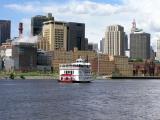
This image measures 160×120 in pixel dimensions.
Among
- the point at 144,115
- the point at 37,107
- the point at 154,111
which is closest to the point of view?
the point at 144,115

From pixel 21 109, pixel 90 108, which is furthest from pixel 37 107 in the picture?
pixel 90 108

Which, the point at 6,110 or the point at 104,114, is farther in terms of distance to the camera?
the point at 6,110

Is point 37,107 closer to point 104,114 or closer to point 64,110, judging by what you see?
point 64,110

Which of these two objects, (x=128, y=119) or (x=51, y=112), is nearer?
(x=128, y=119)

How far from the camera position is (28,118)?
241ft

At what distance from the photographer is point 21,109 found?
86.8 m

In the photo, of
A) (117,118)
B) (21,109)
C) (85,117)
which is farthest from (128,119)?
(21,109)

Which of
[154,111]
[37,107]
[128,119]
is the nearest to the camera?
[128,119]

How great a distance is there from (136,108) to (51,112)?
684 inches

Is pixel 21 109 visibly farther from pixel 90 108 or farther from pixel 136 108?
pixel 136 108

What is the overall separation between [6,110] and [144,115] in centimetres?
2387

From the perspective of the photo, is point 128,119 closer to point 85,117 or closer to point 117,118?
point 117,118

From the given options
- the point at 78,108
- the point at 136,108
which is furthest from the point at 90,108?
the point at 136,108

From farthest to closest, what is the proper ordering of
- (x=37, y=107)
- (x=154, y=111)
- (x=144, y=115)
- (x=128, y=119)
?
(x=37, y=107), (x=154, y=111), (x=144, y=115), (x=128, y=119)
